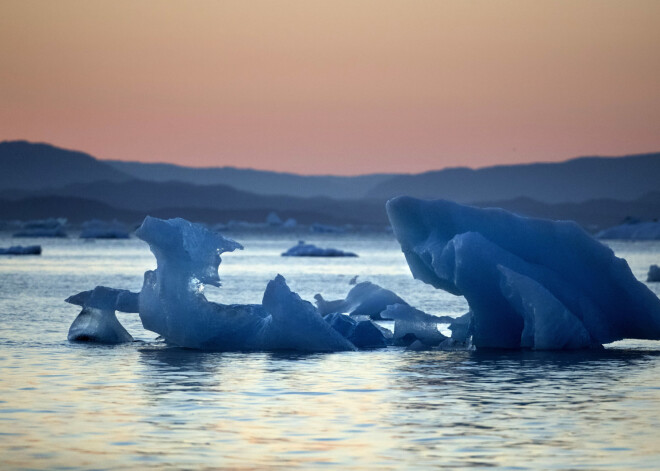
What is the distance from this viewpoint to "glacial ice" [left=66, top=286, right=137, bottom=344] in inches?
766

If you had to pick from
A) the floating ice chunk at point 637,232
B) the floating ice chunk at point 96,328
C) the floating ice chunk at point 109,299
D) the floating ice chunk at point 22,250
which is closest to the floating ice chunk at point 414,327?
the floating ice chunk at point 109,299

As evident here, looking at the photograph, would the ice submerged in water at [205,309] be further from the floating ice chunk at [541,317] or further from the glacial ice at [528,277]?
the floating ice chunk at [541,317]

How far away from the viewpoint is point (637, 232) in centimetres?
11562

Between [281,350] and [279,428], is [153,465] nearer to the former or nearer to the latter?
[279,428]

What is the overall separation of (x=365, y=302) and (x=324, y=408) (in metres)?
11.9

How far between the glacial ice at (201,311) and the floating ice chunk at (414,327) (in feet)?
4.78

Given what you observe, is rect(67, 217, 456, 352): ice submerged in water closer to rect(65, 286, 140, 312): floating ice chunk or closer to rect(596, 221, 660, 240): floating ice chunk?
rect(65, 286, 140, 312): floating ice chunk

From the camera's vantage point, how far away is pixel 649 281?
1807 inches

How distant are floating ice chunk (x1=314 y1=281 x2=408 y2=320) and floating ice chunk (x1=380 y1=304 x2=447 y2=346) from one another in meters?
4.25

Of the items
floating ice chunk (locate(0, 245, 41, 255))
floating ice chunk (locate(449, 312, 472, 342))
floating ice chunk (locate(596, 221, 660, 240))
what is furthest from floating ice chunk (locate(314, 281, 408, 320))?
floating ice chunk (locate(596, 221, 660, 240))

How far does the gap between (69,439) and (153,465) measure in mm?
1488

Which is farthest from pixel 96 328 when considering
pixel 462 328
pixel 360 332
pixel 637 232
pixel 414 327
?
pixel 637 232

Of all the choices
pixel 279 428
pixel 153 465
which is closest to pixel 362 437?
pixel 279 428

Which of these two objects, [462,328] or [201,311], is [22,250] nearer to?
[201,311]
